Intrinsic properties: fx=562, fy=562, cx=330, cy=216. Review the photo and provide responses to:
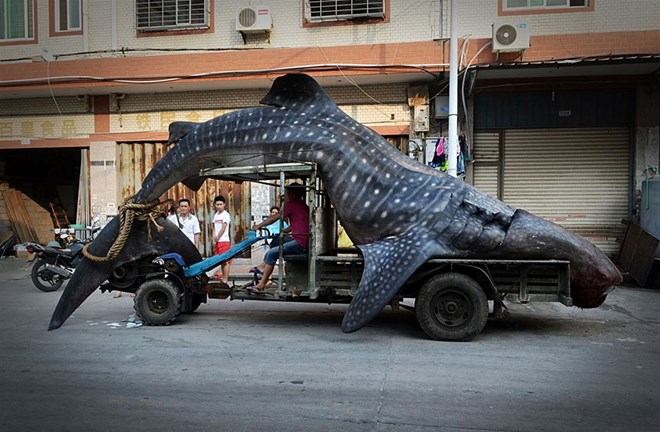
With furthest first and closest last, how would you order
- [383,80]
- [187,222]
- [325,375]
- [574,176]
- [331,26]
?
[331,26] < [383,80] < [574,176] < [187,222] < [325,375]

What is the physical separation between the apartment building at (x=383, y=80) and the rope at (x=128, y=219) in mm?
5835

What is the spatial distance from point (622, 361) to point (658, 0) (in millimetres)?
8883

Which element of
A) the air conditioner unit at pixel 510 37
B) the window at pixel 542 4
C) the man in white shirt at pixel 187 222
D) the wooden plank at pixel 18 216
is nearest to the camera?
the man in white shirt at pixel 187 222

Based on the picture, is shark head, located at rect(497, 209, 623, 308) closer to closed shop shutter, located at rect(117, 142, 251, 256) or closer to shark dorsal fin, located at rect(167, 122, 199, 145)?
shark dorsal fin, located at rect(167, 122, 199, 145)

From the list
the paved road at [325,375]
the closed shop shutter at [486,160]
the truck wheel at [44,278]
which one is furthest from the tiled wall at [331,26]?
the paved road at [325,375]

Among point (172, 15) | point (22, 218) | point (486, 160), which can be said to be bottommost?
point (22, 218)

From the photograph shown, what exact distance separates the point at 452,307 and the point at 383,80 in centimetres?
736

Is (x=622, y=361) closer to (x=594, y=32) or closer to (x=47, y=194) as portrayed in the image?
(x=594, y=32)

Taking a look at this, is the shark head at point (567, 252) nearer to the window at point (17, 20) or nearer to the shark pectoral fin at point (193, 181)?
the shark pectoral fin at point (193, 181)

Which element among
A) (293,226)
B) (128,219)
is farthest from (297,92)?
(128,219)

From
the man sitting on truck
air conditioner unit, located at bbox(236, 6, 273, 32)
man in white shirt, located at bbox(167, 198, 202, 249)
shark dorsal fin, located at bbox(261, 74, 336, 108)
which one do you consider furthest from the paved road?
air conditioner unit, located at bbox(236, 6, 273, 32)

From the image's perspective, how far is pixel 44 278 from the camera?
10203 mm

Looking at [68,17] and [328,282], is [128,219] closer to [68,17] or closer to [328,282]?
[328,282]

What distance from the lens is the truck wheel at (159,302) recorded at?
6.80 m
